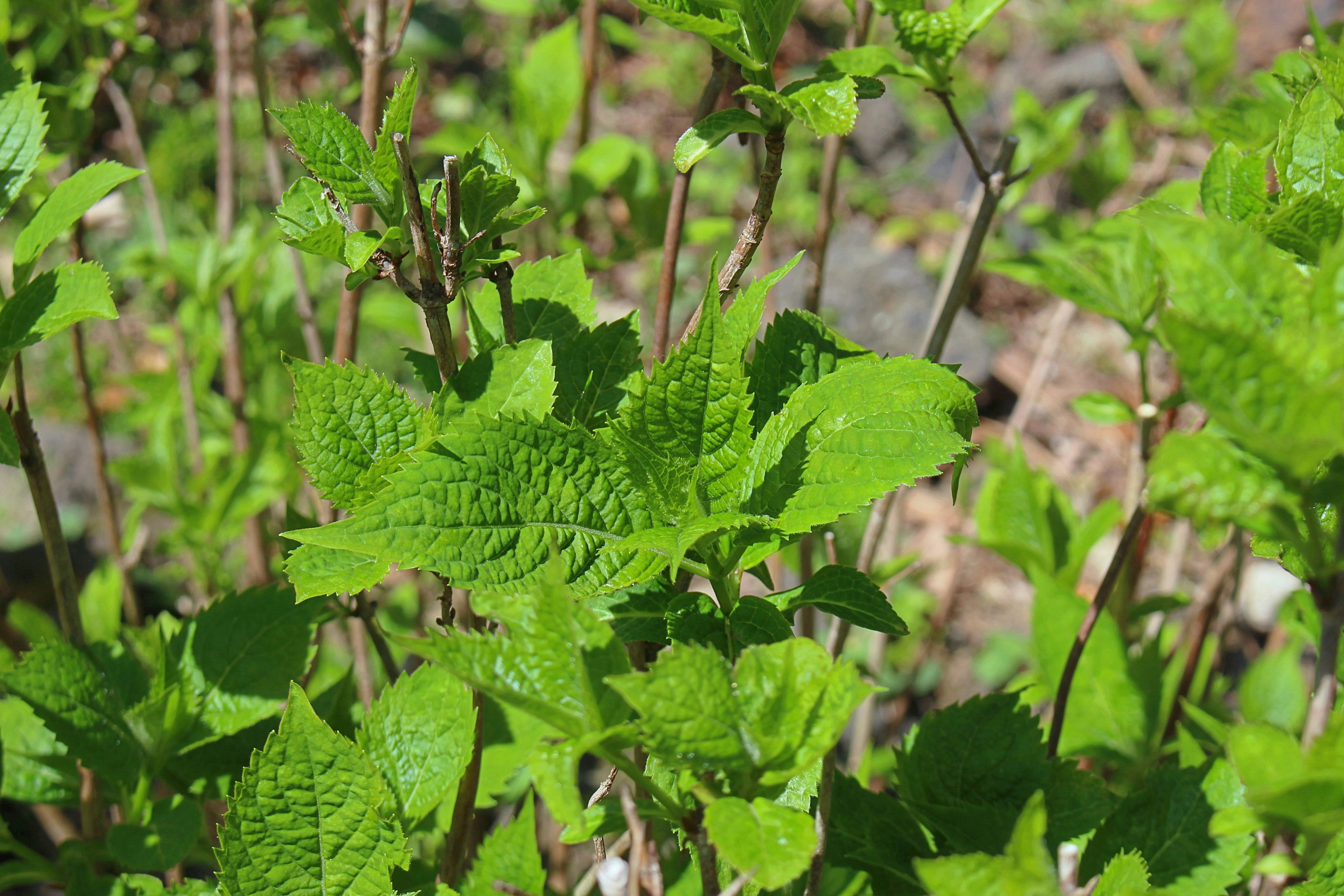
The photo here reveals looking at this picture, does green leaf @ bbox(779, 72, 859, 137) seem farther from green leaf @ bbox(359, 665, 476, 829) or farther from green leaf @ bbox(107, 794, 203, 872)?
green leaf @ bbox(107, 794, 203, 872)

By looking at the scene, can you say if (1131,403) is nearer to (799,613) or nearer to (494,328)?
(799,613)

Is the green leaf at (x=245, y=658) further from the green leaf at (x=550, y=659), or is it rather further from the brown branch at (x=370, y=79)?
the green leaf at (x=550, y=659)

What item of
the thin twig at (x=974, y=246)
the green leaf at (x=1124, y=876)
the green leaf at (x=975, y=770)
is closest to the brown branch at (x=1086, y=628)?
the green leaf at (x=975, y=770)

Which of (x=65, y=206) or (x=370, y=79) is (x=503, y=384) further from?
(x=370, y=79)

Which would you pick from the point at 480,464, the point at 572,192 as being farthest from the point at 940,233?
the point at 480,464

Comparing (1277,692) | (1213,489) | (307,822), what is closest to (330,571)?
(307,822)

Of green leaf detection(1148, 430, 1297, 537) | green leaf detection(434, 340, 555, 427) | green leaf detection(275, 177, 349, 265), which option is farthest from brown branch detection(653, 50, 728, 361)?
green leaf detection(1148, 430, 1297, 537)
